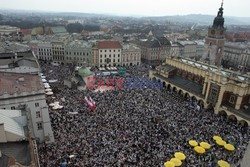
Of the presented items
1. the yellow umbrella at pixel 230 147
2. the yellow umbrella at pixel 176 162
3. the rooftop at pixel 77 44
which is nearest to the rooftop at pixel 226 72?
the yellow umbrella at pixel 230 147

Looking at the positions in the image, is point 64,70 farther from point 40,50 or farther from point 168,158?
point 168,158

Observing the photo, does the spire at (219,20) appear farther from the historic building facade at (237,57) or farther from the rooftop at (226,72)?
the historic building facade at (237,57)

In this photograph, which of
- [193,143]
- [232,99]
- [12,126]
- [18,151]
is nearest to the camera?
[18,151]

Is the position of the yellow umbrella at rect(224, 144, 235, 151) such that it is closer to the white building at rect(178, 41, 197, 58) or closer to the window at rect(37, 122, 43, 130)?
the window at rect(37, 122, 43, 130)

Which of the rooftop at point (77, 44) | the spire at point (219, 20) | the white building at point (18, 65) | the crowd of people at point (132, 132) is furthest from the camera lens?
the rooftop at point (77, 44)

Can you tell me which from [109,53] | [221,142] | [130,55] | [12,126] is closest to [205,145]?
[221,142]

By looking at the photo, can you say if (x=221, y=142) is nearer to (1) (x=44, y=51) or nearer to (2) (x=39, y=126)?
(2) (x=39, y=126)

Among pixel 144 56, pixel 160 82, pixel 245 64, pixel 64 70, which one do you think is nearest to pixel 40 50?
pixel 64 70
